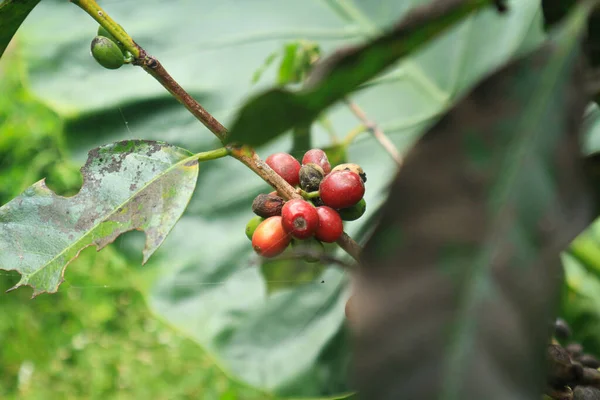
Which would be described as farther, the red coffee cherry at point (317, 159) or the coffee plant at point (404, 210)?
the red coffee cherry at point (317, 159)

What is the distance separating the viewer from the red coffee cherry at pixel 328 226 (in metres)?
0.47

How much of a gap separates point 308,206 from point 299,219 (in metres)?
0.01

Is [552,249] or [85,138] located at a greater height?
[552,249]

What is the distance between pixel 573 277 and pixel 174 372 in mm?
1599

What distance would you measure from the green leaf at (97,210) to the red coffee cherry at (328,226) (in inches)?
4.3

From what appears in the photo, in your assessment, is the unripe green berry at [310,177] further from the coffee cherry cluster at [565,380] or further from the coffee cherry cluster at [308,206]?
the coffee cherry cluster at [565,380]

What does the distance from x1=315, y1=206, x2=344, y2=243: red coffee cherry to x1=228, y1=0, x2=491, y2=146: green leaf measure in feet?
0.60

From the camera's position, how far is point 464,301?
0.26m

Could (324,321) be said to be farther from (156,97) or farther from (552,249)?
(552,249)

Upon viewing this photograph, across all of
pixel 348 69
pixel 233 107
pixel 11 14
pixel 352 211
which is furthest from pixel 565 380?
pixel 233 107

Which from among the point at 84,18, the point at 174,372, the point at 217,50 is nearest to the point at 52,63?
the point at 84,18

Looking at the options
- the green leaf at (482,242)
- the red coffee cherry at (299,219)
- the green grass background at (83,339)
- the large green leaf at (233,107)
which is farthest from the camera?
the green grass background at (83,339)

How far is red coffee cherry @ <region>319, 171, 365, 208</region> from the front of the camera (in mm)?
474

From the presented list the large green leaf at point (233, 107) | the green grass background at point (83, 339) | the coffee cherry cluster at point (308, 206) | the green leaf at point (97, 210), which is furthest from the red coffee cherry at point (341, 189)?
the green grass background at point (83, 339)
